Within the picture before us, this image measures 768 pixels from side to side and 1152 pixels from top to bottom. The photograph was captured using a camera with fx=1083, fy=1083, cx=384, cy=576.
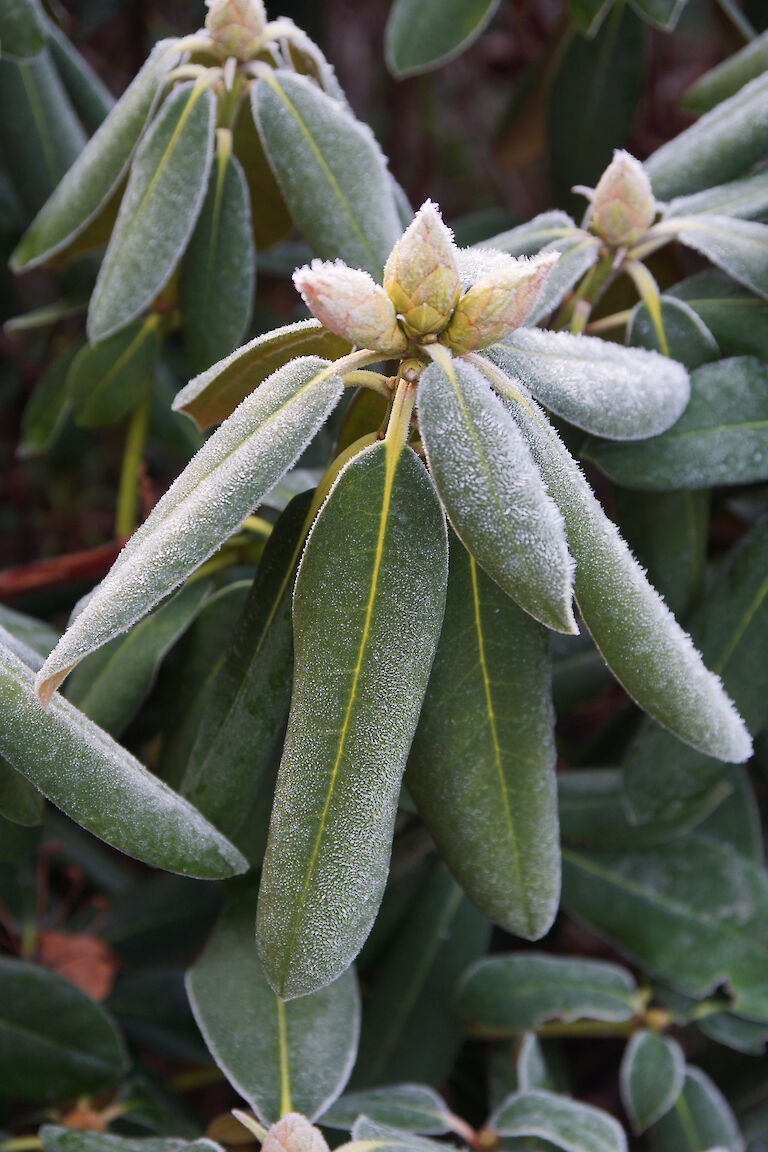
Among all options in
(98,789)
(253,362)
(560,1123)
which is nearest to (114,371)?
(253,362)

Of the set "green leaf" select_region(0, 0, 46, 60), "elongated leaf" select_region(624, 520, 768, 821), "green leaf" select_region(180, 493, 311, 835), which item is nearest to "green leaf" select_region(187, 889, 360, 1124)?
"green leaf" select_region(180, 493, 311, 835)

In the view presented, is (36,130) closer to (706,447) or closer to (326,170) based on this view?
(326,170)

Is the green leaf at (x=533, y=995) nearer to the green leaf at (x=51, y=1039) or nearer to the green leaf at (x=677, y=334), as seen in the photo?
the green leaf at (x=51, y=1039)

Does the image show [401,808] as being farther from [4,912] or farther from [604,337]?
[4,912]

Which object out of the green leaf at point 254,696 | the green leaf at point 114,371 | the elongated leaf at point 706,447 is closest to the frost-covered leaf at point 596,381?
the elongated leaf at point 706,447

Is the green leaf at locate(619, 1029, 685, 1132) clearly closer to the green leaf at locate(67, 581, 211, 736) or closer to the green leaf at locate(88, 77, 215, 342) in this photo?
the green leaf at locate(67, 581, 211, 736)

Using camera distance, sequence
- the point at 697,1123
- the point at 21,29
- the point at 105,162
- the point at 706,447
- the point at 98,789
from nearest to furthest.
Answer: the point at 98,789, the point at 706,447, the point at 105,162, the point at 21,29, the point at 697,1123
